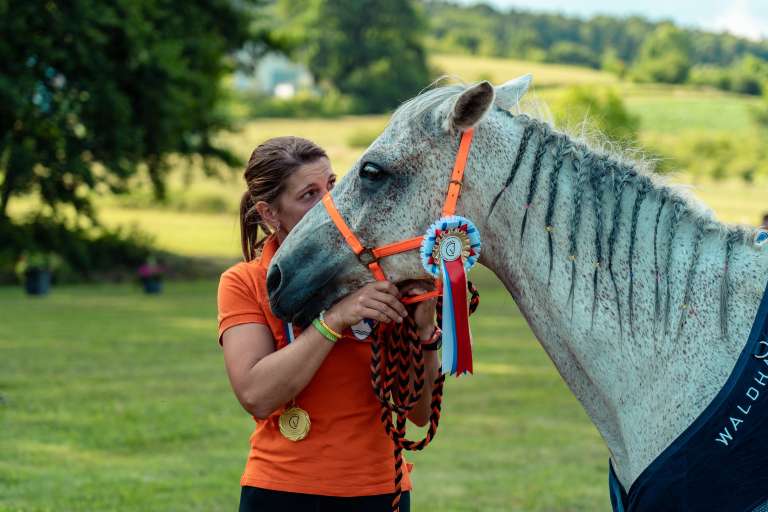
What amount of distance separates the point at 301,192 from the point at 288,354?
0.55m

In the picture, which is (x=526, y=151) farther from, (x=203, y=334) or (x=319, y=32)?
(x=319, y=32)

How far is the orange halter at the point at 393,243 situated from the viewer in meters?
2.65

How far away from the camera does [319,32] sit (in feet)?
260

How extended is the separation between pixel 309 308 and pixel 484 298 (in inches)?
900

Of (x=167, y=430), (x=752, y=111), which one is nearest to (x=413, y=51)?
(x=752, y=111)

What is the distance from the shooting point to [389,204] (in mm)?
2703

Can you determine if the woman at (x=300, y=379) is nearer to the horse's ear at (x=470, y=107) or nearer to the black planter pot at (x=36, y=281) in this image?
the horse's ear at (x=470, y=107)

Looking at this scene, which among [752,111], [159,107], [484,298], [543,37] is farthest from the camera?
[543,37]

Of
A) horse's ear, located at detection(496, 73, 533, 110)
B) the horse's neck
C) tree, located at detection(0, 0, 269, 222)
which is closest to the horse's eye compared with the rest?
the horse's neck

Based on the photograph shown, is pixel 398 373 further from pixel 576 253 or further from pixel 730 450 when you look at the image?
pixel 730 450

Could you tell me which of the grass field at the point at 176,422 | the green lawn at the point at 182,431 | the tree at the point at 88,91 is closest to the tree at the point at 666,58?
the tree at the point at 88,91

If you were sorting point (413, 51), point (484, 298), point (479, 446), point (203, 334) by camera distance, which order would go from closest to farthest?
point (479, 446), point (203, 334), point (484, 298), point (413, 51)

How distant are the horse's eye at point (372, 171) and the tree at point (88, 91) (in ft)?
66.6

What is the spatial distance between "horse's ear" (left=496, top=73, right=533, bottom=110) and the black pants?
49.4 inches
